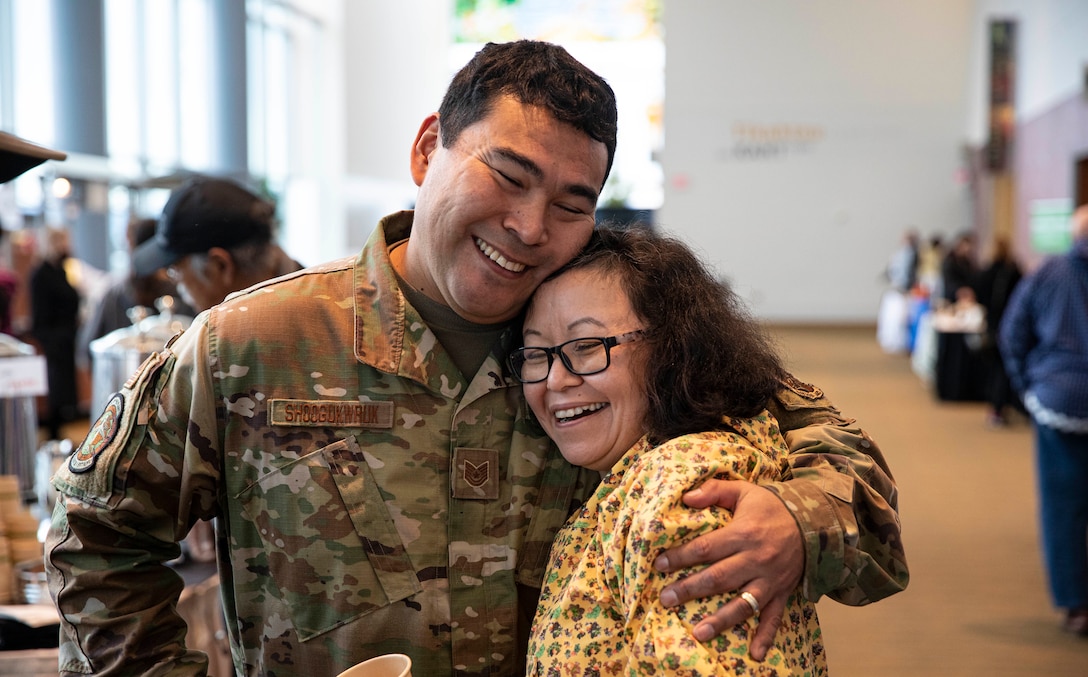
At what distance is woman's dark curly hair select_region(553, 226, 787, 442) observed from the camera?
1494mm

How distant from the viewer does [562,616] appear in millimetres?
1421

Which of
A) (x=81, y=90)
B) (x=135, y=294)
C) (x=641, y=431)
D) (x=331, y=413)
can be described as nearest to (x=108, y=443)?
(x=331, y=413)

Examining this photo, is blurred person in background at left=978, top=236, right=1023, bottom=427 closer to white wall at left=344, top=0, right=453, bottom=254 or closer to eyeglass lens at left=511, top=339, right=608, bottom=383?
eyeglass lens at left=511, top=339, right=608, bottom=383

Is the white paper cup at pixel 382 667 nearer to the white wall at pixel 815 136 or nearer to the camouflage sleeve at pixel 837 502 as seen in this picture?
the camouflage sleeve at pixel 837 502

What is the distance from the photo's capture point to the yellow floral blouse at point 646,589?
1.32 metres

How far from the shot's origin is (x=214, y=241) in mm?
2822

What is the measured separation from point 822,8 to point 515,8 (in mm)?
6987

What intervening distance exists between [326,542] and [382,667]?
26cm

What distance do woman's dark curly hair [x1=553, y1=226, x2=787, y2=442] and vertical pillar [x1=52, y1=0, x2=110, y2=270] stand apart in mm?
9362

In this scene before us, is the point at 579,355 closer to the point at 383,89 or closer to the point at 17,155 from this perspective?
the point at 17,155

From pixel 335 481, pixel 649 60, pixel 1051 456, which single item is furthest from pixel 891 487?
pixel 649 60

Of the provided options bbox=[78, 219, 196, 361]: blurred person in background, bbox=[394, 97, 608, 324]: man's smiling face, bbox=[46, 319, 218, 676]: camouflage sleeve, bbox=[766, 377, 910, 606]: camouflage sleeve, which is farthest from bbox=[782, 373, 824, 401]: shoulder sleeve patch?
bbox=[78, 219, 196, 361]: blurred person in background

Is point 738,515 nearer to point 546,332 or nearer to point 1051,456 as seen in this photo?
point 546,332

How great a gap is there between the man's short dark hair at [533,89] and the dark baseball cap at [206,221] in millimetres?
1391
